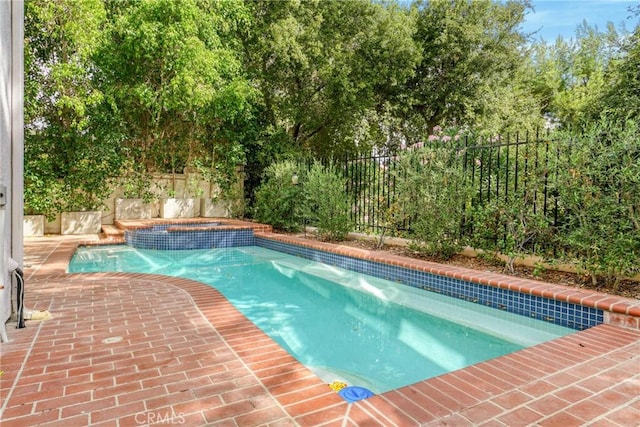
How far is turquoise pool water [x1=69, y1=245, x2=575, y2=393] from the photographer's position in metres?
3.12

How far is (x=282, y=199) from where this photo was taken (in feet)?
30.7

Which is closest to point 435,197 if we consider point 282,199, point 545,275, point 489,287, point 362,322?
point 545,275

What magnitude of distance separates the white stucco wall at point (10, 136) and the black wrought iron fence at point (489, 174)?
500 centimetres

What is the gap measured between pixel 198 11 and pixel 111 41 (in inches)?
84.4

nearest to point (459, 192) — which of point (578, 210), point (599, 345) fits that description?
point (578, 210)

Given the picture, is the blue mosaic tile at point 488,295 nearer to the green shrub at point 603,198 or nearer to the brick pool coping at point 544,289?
the brick pool coping at point 544,289

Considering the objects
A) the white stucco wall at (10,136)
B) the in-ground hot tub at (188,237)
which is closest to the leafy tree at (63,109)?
Result: the in-ground hot tub at (188,237)

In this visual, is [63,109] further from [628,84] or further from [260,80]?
[628,84]

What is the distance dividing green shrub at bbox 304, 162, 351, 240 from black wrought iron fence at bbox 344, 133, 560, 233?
0.32 m

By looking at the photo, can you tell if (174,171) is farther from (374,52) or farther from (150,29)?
(374,52)

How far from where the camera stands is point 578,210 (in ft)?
14.4

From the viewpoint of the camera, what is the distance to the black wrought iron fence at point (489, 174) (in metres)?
4.93

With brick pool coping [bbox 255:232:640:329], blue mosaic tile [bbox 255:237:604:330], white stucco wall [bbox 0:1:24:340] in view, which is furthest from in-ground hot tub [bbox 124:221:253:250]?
white stucco wall [bbox 0:1:24:340]

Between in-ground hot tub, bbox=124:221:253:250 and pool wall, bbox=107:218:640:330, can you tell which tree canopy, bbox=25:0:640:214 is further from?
pool wall, bbox=107:218:640:330
